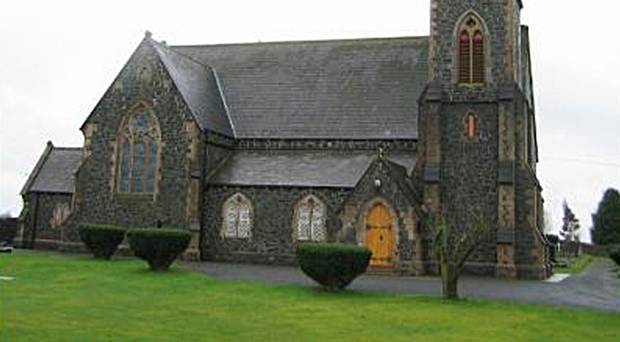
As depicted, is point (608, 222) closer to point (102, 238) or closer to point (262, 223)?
point (262, 223)

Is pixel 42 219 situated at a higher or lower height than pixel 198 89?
lower

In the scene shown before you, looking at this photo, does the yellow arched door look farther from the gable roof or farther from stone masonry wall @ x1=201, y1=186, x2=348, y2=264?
the gable roof

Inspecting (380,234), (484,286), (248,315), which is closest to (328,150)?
(380,234)

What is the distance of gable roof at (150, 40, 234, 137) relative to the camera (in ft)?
128

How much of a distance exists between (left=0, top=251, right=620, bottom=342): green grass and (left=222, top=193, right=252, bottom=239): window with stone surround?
1172 centimetres

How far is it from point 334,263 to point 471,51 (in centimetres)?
1733

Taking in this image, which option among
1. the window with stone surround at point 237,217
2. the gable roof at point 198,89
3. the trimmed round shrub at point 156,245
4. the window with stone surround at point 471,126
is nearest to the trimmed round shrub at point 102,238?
the trimmed round shrub at point 156,245

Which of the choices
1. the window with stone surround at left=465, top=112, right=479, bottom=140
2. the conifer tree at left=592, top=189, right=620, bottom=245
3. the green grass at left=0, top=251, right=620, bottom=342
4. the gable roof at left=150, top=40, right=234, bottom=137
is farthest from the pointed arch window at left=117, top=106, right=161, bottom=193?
the conifer tree at left=592, top=189, right=620, bottom=245

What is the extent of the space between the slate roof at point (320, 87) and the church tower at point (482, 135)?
2944 mm

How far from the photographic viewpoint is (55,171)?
1828 inches

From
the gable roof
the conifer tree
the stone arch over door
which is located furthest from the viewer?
the conifer tree

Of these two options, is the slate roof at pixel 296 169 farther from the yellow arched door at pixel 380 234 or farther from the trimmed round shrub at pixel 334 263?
the trimmed round shrub at pixel 334 263

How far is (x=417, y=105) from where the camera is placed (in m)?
38.2

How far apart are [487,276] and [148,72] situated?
71.2ft
